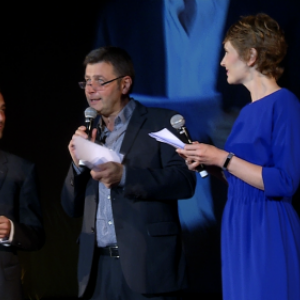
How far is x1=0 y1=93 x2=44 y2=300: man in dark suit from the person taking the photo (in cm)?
218

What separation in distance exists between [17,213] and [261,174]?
49.9 inches

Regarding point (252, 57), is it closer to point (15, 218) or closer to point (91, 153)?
point (91, 153)

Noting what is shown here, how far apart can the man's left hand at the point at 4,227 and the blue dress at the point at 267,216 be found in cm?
101

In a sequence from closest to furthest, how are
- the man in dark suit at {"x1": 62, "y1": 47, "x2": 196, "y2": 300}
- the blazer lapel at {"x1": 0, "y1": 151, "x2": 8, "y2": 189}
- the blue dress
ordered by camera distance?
1. the blue dress
2. the man in dark suit at {"x1": 62, "y1": 47, "x2": 196, "y2": 300}
3. the blazer lapel at {"x1": 0, "y1": 151, "x2": 8, "y2": 189}

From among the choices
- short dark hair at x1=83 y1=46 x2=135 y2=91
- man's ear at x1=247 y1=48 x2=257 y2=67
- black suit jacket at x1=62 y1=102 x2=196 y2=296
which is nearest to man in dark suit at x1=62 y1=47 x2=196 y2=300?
black suit jacket at x1=62 y1=102 x2=196 y2=296

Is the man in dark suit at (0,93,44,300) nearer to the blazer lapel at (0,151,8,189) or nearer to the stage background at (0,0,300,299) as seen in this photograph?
the blazer lapel at (0,151,8,189)

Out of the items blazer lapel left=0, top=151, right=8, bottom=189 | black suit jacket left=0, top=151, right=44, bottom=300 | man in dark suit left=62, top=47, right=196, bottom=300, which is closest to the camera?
man in dark suit left=62, top=47, right=196, bottom=300

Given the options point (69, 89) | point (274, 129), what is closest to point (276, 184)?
point (274, 129)

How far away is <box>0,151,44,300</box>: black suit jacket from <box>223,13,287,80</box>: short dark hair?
124 centimetres

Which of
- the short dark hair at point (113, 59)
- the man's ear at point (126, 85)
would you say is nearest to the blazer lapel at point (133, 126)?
the man's ear at point (126, 85)

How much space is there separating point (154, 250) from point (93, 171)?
1.49 ft

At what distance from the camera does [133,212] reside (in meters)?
2.07

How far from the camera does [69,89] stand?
396cm

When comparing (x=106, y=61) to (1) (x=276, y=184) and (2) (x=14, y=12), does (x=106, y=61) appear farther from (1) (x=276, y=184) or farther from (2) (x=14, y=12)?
(2) (x=14, y=12)
